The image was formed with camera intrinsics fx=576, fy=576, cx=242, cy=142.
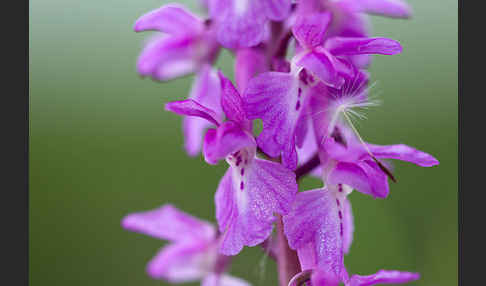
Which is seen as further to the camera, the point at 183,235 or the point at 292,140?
the point at 183,235

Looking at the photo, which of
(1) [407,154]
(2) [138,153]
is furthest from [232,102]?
(2) [138,153]

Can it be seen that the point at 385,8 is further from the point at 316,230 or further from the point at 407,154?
the point at 316,230

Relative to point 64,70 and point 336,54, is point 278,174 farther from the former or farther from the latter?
point 64,70

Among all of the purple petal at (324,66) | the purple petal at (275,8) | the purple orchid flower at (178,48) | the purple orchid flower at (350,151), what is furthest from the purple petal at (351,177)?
the purple orchid flower at (178,48)

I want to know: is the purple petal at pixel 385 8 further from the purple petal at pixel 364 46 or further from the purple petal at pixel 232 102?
the purple petal at pixel 232 102

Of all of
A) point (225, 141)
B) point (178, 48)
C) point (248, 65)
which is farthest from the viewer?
point (178, 48)

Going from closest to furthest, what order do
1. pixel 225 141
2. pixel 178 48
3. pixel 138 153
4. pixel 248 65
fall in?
pixel 225 141, pixel 248 65, pixel 178 48, pixel 138 153
